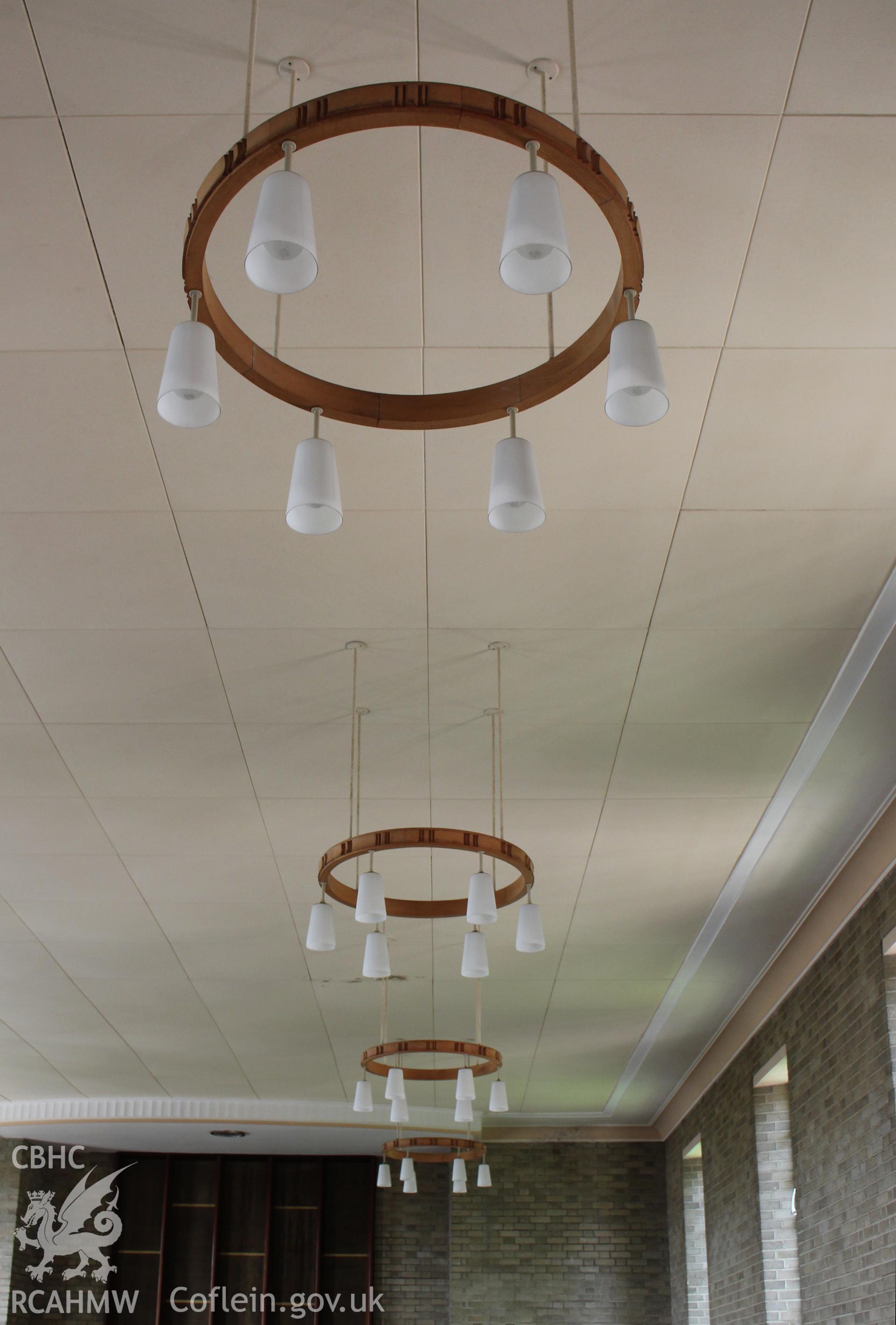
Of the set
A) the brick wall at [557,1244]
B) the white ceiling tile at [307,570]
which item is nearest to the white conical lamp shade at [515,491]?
the white ceiling tile at [307,570]

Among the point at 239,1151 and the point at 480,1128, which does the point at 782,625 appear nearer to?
the point at 480,1128

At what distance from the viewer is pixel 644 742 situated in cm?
521

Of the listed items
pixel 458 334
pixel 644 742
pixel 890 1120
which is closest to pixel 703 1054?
pixel 890 1120

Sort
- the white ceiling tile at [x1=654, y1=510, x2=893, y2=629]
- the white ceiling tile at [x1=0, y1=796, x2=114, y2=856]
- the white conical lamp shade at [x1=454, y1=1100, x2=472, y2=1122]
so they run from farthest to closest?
the white conical lamp shade at [x1=454, y1=1100, x2=472, y2=1122] < the white ceiling tile at [x1=0, y1=796, x2=114, y2=856] < the white ceiling tile at [x1=654, y1=510, x2=893, y2=629]

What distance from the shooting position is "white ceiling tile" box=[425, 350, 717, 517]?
3250mm

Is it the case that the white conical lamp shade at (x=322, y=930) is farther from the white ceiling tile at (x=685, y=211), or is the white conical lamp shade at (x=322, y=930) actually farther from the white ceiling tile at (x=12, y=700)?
the white ceiling tile at (x=685, y=211)

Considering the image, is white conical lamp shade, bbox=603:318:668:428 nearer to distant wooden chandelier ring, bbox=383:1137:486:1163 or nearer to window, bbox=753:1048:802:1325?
window, bbox=753:1048:802:1325

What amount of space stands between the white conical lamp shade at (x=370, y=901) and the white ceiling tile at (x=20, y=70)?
252 centimetres

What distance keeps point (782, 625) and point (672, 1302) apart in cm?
944

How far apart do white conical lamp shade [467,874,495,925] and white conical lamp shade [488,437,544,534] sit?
86.6 inches

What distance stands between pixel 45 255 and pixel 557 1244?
11.3 meters

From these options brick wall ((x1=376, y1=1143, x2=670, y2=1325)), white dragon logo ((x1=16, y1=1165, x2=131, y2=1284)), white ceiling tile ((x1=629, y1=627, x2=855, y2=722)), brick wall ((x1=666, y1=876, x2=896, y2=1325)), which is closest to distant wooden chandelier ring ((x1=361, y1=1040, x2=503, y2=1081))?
brick wall ((x1=666, y1=876, x2=896, y2=1325))

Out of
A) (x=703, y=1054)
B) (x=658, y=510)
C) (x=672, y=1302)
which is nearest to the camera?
(x=658, y=510)

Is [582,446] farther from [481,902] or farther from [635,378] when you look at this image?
[481,902]
